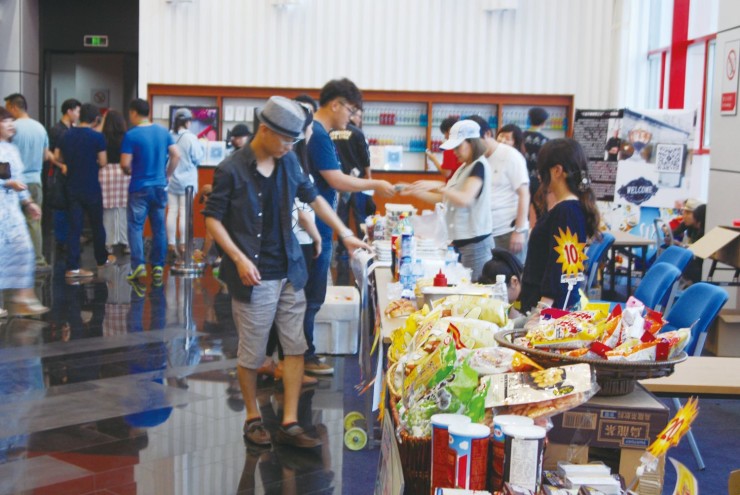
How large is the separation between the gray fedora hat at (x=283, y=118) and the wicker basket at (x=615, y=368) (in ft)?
6.79

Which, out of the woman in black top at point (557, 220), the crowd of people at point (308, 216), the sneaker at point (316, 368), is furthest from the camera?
the sneaker at point (316, 368)

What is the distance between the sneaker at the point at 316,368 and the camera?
5.88 m

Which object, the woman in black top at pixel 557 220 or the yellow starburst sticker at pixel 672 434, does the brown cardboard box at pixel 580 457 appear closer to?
the yellow starburst sticker at pixel 672 434

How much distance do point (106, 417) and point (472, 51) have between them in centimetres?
890

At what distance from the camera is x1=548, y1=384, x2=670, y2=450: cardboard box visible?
2195 millimetres

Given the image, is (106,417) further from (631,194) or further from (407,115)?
(407,115)

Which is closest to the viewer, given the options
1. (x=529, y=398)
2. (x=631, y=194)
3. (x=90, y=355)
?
(x=529, y=398)

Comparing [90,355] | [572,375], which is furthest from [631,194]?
[572,375]

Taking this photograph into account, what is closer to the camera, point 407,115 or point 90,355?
point 90,355

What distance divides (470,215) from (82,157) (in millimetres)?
5003

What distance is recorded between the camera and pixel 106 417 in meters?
4.93

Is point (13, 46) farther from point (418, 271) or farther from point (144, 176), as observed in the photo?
point (418, 271)

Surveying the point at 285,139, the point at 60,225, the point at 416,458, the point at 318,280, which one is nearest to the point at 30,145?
the point at 60,225

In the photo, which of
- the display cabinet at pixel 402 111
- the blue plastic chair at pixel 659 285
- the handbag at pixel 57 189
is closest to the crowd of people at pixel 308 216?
the blue plastic chair at pixel 659 285
